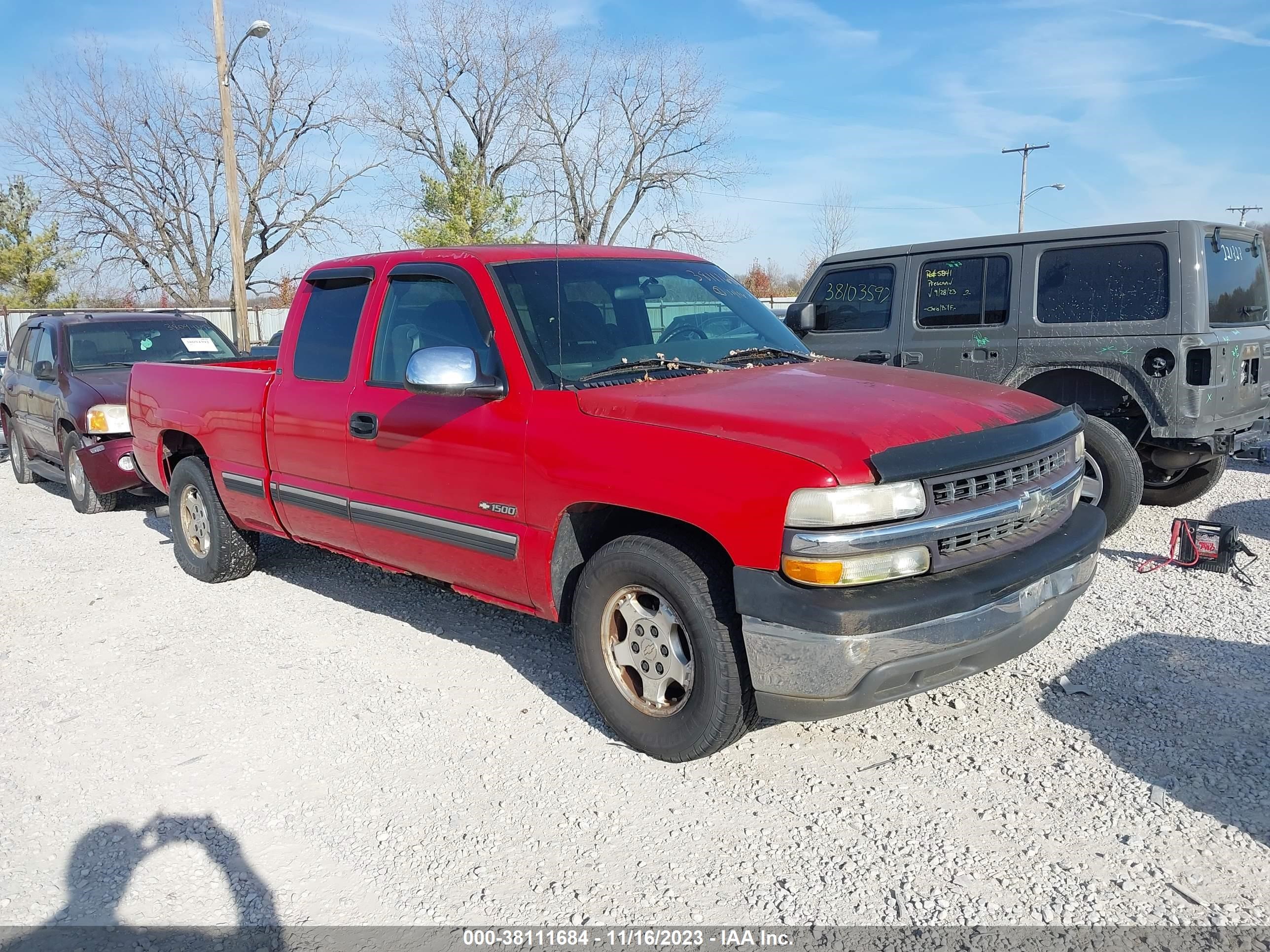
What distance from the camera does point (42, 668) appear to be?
15.2 feet

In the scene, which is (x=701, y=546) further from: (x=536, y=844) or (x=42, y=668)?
(x=42, y=668)

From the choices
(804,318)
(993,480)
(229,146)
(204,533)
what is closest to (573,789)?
(993,480)

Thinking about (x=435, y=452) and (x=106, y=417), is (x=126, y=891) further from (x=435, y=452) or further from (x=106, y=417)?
(x=106, y=417)

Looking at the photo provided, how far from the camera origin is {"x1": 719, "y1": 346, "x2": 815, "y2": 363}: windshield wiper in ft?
13.7

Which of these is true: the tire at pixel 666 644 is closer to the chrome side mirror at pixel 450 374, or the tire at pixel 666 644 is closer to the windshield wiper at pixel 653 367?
the windshield wiper at pixel 653 367

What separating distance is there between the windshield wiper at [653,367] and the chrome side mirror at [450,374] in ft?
1.24

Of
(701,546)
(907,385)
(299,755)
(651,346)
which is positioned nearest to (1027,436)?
(907,385)

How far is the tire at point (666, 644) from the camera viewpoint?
3182 mm

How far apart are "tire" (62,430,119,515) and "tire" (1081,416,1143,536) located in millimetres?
7824

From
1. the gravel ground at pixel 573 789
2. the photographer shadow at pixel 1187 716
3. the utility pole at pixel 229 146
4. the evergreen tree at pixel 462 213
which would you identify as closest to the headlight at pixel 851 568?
the gravel ground at pixel 573 789

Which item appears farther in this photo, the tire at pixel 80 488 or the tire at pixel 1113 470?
the tire at pixel 80 488

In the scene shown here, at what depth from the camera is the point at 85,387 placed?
830 centimetres

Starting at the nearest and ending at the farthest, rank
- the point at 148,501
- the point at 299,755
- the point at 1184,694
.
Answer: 1. the point at 299,755
2. the point at 1184,694
3. the point at 148,501

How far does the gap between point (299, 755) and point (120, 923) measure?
1001 mm
